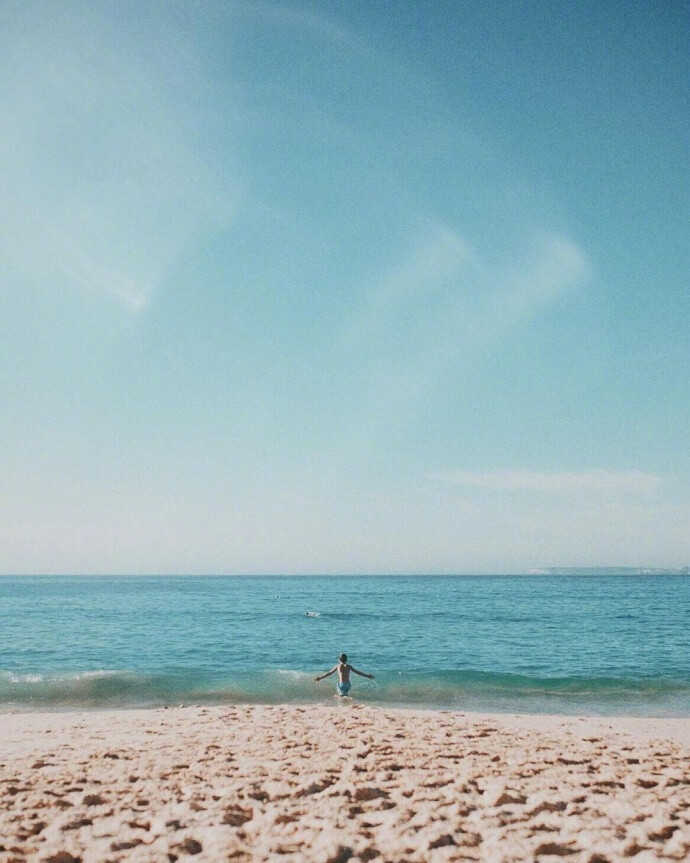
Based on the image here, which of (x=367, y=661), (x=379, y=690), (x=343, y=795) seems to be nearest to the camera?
(x=343, y=795)

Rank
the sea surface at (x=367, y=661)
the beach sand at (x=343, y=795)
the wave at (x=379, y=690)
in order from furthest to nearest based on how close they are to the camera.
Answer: the sea surface at (x=367, y=661) → the wave at (x=379, y=690) → the beach sand at (x=343, y=795)

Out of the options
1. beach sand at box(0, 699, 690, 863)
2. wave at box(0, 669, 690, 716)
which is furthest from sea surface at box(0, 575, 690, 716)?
beach sand at box(0, 699, 690, 863)

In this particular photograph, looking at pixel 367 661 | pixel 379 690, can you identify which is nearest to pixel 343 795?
pixel 379 690

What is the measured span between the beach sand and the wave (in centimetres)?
577

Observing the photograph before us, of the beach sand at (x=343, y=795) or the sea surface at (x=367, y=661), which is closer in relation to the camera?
the beach sand at (x=343, y=795)

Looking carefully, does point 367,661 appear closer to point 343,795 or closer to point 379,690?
point 379,690

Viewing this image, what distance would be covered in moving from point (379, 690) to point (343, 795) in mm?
12875

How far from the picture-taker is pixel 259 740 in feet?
33.8

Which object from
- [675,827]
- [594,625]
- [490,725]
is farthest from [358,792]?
[594,625]

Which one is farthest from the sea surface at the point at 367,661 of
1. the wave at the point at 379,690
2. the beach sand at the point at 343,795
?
the beach sand at the point at 343,795

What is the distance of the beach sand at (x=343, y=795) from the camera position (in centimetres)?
531

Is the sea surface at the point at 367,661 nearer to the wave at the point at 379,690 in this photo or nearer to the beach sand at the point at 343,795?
the wave at the point at 379,690

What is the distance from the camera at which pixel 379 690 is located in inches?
738

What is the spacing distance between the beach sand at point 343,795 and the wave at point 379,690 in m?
5.77
